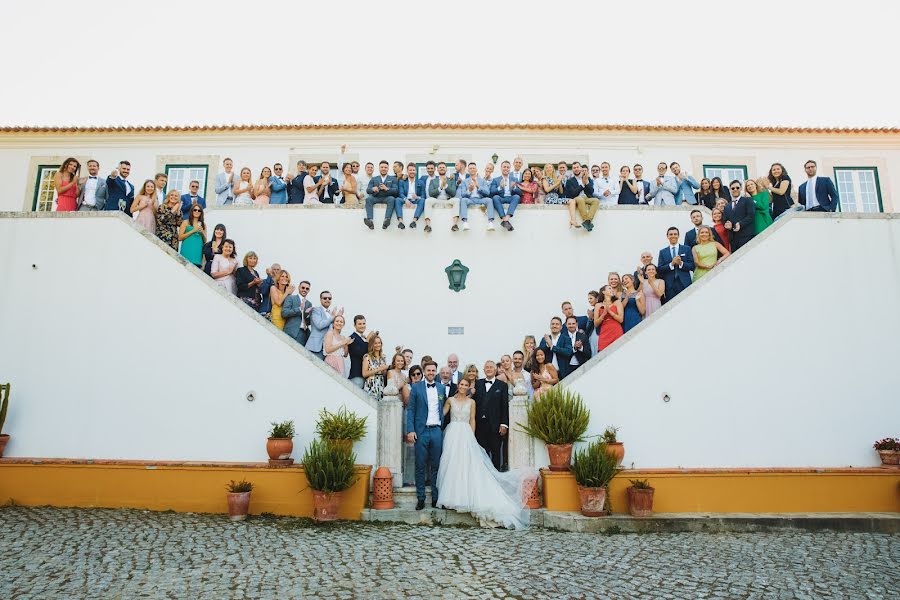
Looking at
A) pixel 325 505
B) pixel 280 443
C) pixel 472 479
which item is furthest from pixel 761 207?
pixel 280 443

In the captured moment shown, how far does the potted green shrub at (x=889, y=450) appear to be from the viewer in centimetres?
784

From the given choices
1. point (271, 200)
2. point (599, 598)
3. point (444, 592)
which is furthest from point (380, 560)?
point (271, 200)

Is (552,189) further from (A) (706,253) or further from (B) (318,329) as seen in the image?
(B) (318,329)

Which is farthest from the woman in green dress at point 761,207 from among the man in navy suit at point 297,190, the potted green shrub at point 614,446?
the man in navy suit at point 297,190

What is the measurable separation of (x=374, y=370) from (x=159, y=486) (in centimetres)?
288

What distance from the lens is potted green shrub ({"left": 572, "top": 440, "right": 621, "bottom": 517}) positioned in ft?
23.5

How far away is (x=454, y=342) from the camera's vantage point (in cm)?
1062

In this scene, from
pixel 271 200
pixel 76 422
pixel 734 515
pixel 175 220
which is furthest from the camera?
pixel 271 200

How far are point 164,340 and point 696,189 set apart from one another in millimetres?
9480

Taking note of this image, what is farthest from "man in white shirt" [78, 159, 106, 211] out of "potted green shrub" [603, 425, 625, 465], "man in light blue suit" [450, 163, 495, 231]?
"potted green shrub" [603, 425, 625, 465]

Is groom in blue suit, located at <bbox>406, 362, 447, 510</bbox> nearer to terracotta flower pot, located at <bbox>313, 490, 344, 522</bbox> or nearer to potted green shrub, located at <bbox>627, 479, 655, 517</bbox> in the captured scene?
terracotta flower pot, located at <bbox>313, 490, 344, 522</bbox>

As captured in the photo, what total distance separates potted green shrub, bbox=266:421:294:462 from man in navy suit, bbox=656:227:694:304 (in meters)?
5.44

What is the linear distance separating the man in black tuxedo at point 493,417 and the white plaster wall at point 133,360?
1315 mm

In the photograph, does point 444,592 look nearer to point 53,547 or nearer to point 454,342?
point 53,547
